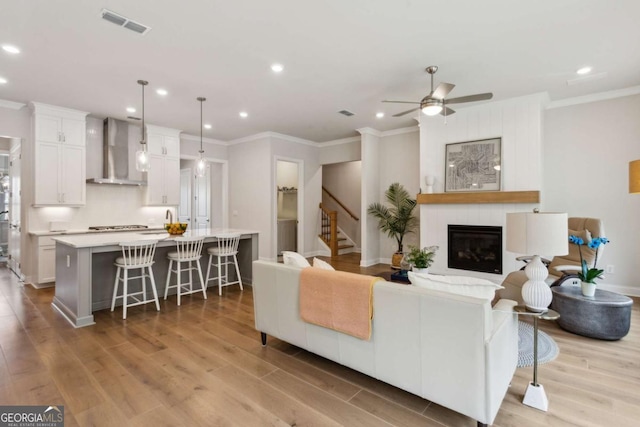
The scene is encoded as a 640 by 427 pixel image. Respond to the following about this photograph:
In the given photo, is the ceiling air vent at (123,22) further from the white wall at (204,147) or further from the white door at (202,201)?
the white door at (202,201)

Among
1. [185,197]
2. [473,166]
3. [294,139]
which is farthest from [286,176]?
[473,166]

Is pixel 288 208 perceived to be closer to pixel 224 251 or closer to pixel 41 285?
pixel 224 251

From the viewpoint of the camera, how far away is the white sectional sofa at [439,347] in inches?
65.8

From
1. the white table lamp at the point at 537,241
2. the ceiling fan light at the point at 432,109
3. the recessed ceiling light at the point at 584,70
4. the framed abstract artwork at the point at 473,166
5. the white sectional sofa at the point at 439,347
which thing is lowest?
the white sectional sofa at the point at 439,347

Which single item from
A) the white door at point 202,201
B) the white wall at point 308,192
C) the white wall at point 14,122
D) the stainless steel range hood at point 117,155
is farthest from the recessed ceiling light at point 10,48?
the white door at point 202,201

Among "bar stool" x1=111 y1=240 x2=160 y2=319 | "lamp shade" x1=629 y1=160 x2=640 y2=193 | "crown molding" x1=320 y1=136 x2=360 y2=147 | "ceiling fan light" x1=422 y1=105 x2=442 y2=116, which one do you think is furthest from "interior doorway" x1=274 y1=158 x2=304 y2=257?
"lamp shade" x1=629 y1=160 x2=640 y2=193

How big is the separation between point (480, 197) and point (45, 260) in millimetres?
6813

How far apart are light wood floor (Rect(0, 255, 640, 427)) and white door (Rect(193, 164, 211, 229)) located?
4.94m

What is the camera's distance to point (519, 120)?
477 cm

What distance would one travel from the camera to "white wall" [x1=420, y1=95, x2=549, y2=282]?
4.68m

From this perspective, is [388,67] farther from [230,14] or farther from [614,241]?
[614,241]

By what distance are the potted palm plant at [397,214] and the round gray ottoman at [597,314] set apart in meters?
3.11

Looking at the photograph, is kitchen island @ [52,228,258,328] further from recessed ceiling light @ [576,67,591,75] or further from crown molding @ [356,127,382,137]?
recessed ceiling light @ [576,67,591,75]

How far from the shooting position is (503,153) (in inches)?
193
